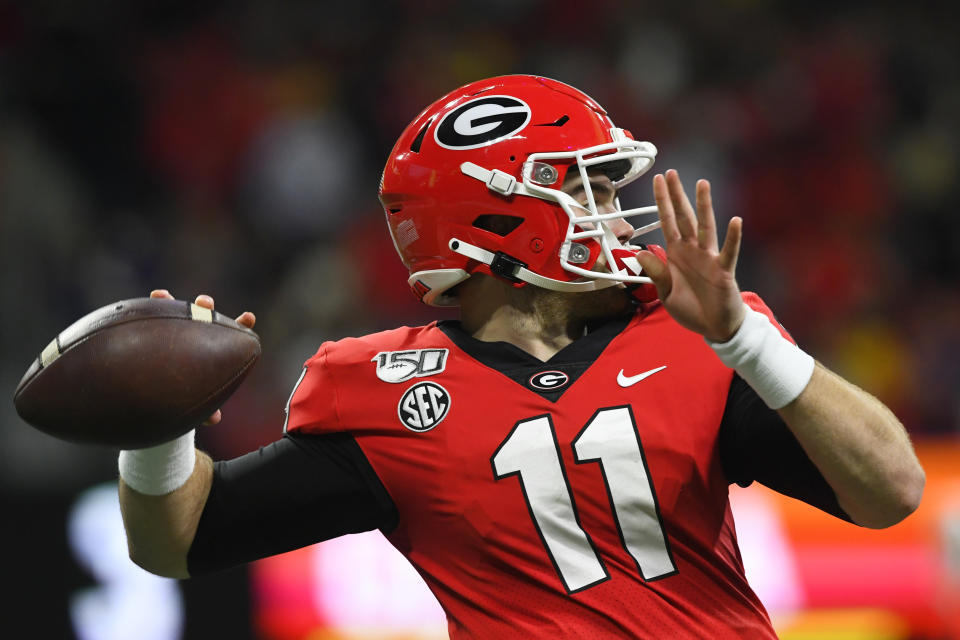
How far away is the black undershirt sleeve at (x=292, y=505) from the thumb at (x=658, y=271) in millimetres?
669

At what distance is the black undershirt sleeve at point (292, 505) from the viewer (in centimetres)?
215

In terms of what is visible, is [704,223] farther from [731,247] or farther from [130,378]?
[130,378]

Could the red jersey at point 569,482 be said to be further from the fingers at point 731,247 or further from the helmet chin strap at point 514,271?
the fingers at point 731,247

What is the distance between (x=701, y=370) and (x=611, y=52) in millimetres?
5444

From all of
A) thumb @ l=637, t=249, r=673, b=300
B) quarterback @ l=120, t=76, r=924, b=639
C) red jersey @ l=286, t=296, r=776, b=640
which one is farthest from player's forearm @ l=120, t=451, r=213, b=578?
thumb @ l=637, t=249, r=673, b=300

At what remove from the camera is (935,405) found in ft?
19.2

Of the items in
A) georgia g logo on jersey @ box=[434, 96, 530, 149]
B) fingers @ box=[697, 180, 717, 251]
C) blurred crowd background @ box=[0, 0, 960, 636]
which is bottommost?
blurred crowd background @ box=[0, 0, 960, 636]

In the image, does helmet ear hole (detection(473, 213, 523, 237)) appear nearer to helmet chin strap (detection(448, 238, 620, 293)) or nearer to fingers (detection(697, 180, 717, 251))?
helmet chin strap (detection(448, 238, 620, 293))

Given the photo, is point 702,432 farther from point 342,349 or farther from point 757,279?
point 757,279

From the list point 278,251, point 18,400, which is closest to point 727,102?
point 278,251

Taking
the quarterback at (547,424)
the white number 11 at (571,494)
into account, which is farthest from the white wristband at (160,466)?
the white number 11 at (571,494)

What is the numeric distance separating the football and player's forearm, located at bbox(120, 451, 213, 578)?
18cm

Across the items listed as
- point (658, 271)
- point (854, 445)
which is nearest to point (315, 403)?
point (658, 271)

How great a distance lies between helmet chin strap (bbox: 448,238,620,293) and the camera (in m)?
2.19
